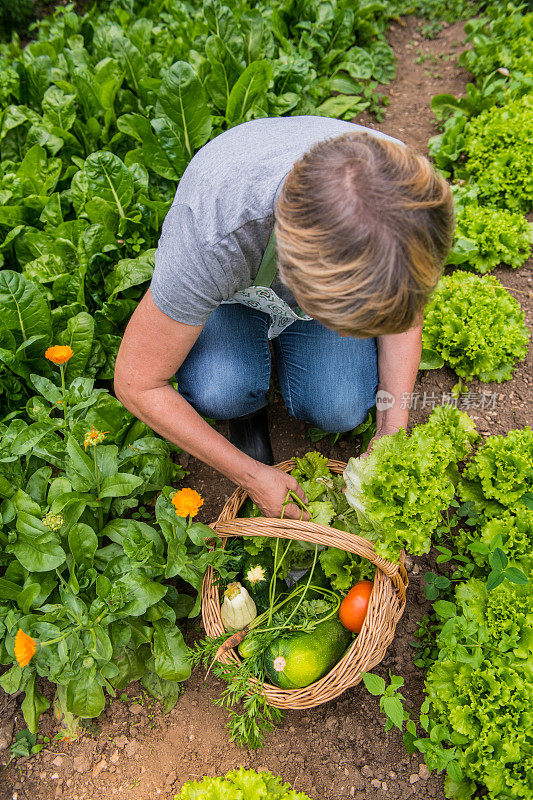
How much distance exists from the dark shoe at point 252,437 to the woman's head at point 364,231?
1.14 metres

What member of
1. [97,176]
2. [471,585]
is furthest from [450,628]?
[97,176]

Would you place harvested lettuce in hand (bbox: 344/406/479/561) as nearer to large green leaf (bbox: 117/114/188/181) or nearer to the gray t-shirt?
the gray t-shirt

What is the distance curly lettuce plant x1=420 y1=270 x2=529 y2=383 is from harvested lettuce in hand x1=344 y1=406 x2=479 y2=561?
2.41 ft

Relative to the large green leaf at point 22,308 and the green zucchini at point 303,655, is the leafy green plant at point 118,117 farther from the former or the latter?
the green zucchini at point 303,655

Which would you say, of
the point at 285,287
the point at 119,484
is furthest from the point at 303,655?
the point at 285,287

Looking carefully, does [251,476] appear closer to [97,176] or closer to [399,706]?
[399,706]

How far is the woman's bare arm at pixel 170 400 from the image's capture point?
1.71m

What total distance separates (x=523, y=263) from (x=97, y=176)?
2.03 m

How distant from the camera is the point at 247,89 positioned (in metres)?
2.86

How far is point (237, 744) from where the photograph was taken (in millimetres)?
2027

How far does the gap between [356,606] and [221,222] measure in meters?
1.20

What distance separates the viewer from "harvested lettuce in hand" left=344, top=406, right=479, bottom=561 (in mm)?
1763

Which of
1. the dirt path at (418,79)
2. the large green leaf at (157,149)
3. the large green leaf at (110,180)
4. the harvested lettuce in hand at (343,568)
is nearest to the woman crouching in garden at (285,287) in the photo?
the harvested lettuce in hand at (343,568)

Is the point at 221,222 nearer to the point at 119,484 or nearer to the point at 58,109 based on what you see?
the point at 119,484
